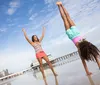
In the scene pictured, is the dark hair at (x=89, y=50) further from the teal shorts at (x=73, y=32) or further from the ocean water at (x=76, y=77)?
the teal shorts at (x=73, y=32)

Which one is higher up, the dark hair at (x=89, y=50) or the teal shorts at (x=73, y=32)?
the teal shorts at (x=73, y=32)

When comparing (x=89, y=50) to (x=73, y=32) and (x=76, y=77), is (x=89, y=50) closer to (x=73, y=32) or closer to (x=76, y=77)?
(x=73, y=32)

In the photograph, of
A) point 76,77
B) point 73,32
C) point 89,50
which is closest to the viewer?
point 89,50

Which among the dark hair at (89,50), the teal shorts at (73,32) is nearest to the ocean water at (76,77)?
the dark hair at (89,50)

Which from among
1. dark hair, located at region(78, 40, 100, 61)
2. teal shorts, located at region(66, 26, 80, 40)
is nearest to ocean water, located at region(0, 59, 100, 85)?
dark hair, located at region(78, 40, 100, 61)

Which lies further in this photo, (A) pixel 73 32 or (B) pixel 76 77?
(B) pixel 76 77

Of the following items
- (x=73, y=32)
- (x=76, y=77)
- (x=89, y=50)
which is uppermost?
(x=73, y=32)

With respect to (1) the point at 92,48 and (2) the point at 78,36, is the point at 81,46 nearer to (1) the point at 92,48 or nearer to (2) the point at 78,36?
(1) the point at 92,48

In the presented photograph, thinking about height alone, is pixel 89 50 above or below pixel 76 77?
above

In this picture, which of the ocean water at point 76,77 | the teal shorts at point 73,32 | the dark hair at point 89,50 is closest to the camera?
the dark hair at point 89,50

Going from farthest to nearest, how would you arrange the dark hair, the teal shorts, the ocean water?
1. the teal shorts
2. the ocean water
3. the dark hair

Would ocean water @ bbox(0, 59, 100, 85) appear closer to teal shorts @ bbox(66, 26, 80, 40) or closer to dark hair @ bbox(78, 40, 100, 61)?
dark hair @ bbox(78, 40, 100, 61)

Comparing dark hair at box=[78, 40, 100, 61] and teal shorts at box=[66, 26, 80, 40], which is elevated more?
teal shorts at box=[66, 26, 80, 40]

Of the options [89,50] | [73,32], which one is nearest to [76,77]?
[73,32]
